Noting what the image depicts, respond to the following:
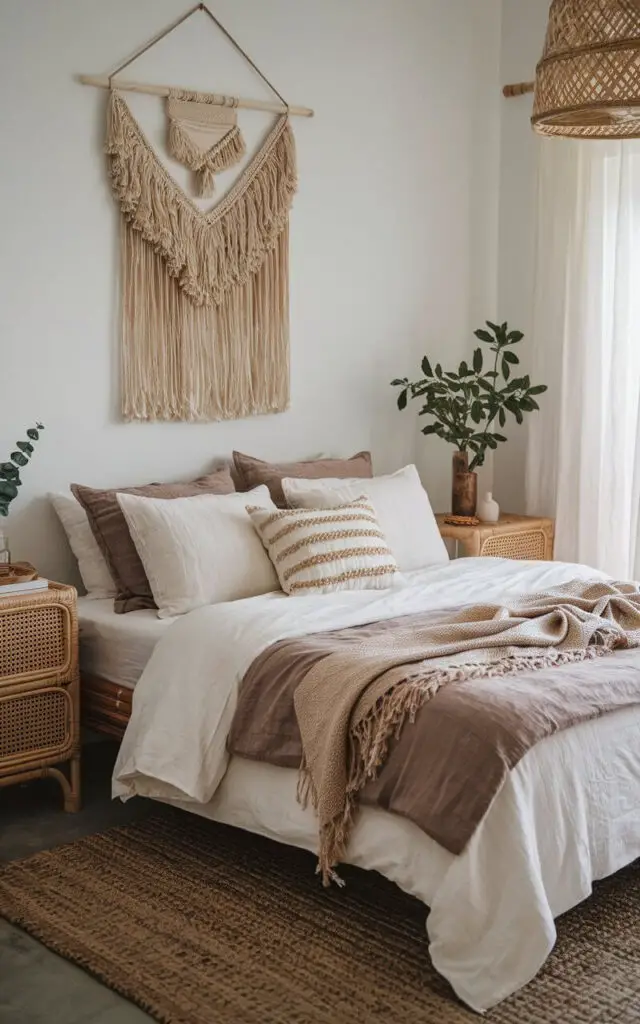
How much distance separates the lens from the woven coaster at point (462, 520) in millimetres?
4738

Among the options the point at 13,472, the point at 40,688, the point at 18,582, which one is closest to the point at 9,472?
the point at 13,472

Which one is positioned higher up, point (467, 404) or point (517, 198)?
point (517, 198)

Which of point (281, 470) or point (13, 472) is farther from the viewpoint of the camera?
point (281, 470)

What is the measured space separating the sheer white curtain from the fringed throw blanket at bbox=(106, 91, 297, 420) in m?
1.20

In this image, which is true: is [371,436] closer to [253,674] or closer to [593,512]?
[593,512]

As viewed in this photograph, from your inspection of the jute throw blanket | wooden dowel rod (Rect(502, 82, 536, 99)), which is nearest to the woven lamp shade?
the jute throw blanket

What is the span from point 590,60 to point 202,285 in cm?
169

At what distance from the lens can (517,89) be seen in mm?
5055

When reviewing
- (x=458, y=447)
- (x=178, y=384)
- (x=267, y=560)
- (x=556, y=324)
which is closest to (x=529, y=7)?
(x=556, y=324)

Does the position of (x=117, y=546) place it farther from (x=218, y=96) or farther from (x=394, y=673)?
(x=218, y=96)

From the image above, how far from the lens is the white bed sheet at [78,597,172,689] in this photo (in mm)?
3432

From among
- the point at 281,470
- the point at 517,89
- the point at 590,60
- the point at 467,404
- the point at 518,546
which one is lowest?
the point at 518,546

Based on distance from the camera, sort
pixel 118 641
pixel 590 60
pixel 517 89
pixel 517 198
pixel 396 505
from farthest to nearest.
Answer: pixel 517 198
pixel 517 89
pixel 396 505
pixel 118 641
pixel 590 60

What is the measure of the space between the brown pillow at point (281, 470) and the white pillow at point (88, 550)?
653mm
